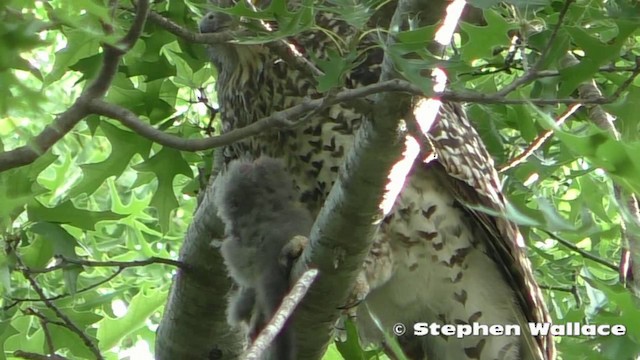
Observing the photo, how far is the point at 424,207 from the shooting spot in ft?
10.1

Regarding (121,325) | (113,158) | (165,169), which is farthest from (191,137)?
(121,325)

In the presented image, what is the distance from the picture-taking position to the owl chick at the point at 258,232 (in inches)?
109

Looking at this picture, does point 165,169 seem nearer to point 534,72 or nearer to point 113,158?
point 113,158

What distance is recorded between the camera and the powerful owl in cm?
305

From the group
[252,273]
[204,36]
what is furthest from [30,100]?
[252,273]

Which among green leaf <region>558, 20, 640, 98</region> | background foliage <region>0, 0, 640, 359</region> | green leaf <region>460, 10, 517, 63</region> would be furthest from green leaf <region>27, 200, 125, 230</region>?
green leaf <region>558, 20, 640, 98</region>

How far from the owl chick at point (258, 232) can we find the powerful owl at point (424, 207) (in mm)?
110

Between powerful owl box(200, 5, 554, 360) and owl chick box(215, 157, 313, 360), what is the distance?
11 cm

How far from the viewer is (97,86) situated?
187 cm

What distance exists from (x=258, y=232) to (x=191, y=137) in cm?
51

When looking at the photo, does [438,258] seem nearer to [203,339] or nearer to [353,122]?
[353,122]

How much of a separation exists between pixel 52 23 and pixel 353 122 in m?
1.55

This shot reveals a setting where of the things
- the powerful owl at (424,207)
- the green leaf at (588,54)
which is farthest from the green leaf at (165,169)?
the green leaf at (588,54)

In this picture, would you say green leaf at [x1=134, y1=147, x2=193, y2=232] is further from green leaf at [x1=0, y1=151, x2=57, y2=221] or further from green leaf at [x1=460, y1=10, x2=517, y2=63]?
green leaf at [x1=460, y1=10, x2=517, y2=63]
